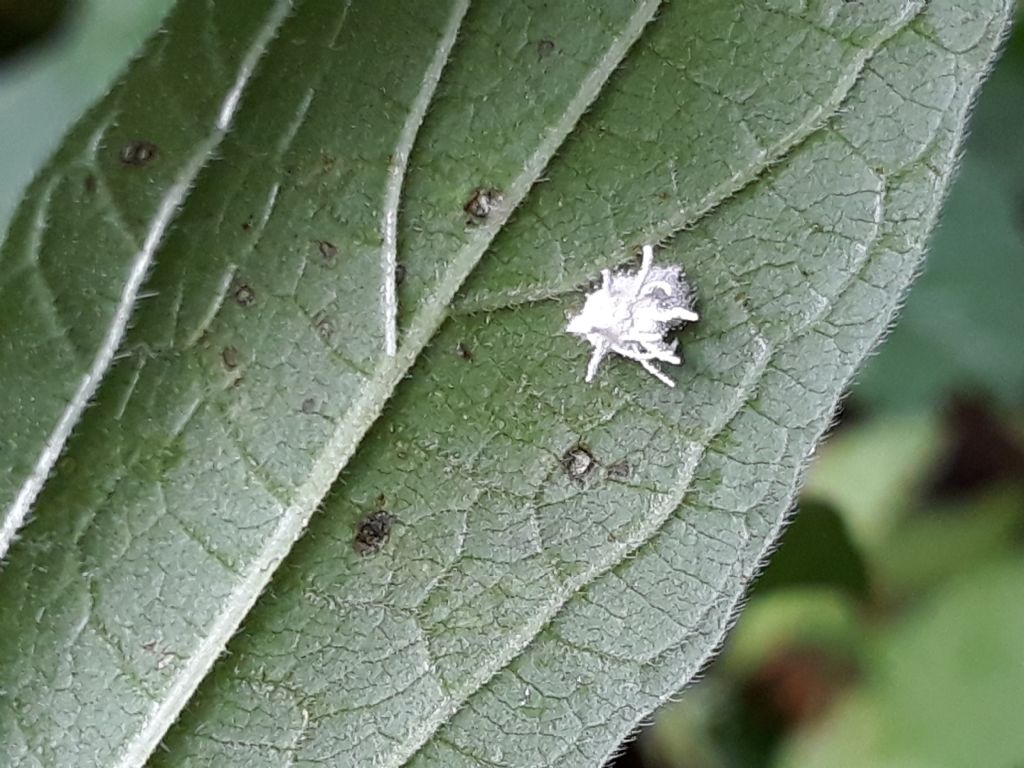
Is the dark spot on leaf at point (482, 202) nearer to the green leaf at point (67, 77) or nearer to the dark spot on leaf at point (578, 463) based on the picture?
the dark spot on leaf at point (578, 463)

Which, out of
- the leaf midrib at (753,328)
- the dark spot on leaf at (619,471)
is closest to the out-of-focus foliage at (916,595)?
the leaf midrib at (753,328)

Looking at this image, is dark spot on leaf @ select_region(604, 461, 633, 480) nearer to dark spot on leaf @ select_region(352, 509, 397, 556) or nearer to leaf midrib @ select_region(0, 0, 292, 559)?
dark spot on leaf @ select_region(352, 509, 397, 556)

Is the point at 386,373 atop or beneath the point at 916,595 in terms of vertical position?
beneath

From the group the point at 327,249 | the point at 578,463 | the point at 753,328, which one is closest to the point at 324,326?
the point at 327,249

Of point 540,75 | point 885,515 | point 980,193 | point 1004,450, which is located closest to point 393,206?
point 540,75

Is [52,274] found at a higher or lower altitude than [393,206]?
lower

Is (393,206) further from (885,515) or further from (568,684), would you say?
(885,515)

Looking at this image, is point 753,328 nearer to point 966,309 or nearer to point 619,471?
point 619,471
